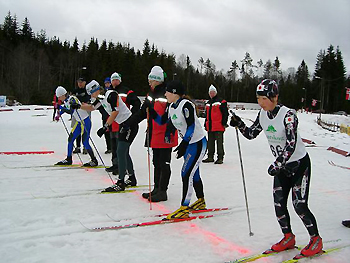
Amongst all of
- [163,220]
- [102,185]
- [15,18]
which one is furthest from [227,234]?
[15,18]

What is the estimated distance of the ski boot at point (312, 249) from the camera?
3480 millimetres

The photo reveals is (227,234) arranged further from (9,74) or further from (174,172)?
(9,74)

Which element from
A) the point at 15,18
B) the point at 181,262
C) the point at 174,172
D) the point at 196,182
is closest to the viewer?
the point at 181,262

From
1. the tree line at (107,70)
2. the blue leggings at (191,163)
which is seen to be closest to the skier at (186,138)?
the blue leggings at (191,163)

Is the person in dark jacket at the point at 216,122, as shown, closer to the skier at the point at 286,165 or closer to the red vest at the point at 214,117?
the red vest at the point at 214,117

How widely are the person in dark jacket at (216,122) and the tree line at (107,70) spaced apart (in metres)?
44.2

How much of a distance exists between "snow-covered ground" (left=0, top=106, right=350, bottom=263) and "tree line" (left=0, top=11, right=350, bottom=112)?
151 ft

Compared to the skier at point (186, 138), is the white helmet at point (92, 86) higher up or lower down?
higher up

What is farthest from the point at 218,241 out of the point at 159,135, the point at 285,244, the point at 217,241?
the point at 159,135

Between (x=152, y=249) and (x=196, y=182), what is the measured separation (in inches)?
60.5

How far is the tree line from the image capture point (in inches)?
2446

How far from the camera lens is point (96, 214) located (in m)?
4.71

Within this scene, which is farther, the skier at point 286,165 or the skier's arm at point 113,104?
the skier's arm at point 113,104

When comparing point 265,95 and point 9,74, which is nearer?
point 265,95
